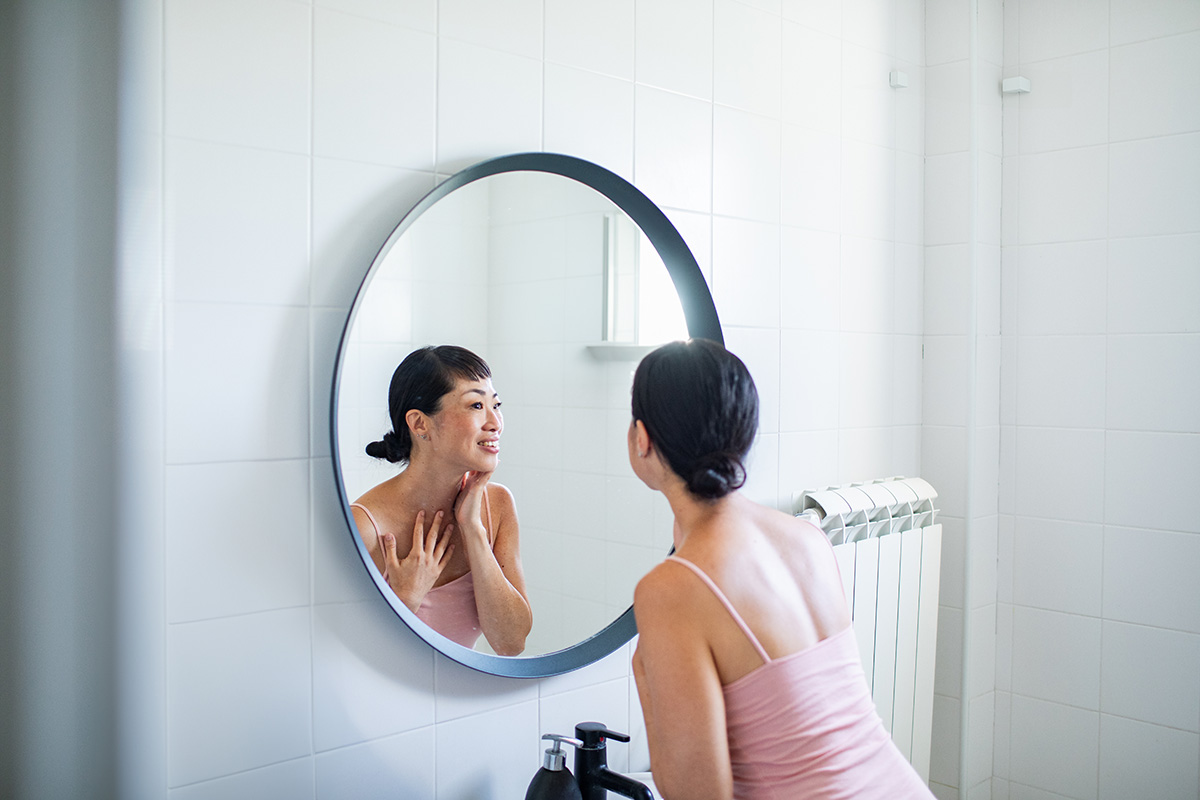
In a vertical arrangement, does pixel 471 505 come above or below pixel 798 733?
above

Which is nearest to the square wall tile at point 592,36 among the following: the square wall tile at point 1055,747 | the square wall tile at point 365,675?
the square wall tile at point 365,675

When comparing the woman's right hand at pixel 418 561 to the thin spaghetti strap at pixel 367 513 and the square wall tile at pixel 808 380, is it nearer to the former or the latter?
the thin spaghetti strap at pixel 367 513

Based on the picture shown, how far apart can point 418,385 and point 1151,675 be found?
1.56m

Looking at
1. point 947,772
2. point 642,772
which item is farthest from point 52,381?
point 947,772

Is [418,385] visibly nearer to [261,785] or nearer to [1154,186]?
[261,785]

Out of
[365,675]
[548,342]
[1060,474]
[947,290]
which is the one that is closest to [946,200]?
[947,290]

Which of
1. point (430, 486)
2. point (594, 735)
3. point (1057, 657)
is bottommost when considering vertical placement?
point (1057, 657)

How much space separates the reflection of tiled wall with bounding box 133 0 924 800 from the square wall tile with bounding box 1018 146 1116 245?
28.1 inches

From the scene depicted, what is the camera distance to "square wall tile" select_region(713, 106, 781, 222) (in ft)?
5.16

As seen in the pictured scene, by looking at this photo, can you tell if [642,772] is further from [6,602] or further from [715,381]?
[6,602]

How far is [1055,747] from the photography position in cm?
195

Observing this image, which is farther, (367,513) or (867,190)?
(867,190)

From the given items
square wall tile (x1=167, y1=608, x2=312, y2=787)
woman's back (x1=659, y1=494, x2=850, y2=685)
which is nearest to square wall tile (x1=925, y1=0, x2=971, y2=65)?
woman's back (x1=659, y1=494, x2=850, y2=685)

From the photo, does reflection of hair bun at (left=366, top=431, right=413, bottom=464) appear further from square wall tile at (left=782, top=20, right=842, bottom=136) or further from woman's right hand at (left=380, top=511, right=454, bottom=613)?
square wall tile at (left=782, top=20, right=842, bottom=136)
